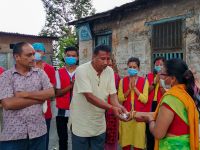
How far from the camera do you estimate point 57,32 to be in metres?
28.9

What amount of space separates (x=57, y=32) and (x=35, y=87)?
26.3m

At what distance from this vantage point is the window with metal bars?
307 inches

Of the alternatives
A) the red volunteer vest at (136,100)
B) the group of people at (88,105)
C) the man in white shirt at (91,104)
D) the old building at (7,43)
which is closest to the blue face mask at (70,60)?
the group of people at (88,105)

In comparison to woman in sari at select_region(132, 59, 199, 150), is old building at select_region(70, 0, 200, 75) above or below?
above

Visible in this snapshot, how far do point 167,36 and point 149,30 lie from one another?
2.72ft

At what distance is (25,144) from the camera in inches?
122

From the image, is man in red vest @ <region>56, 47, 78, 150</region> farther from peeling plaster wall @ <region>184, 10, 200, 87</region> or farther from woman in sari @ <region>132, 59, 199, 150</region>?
peeling plaster wall @ <region>184, 10, 200, 87</region>

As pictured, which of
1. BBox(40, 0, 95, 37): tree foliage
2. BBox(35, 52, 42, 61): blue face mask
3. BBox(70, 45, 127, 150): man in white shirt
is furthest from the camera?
BBox(40, 0, 95, 37): tree foliage

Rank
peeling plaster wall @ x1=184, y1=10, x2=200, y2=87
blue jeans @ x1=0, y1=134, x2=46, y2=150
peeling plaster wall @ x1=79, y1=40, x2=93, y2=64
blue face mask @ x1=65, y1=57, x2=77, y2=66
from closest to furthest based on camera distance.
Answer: blue jeans @ x1=0, y1=134, x2=46, y2=150
blue face mask @ x1=65, y1=57, x2=77, y2=66
peeling plaster wall @ x1=184, y1=10, x2=200, y2=87
peeling plaster wall @ x1=79, y1=40, x2=93, y2=64

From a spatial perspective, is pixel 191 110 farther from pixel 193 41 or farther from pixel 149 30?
pixel 149 30

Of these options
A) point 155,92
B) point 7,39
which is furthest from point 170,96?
point 7,39

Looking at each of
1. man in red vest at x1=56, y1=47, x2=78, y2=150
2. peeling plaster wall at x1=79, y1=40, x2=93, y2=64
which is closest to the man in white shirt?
man in red vest at x1=56, y1=47, x2=78, y2=150

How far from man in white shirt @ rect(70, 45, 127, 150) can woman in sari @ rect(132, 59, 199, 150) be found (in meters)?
1.02

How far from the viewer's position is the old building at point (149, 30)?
7.47 meters
